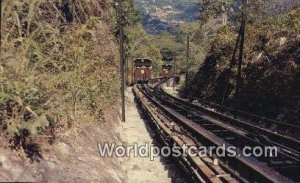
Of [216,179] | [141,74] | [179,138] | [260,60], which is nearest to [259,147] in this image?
[179,138]

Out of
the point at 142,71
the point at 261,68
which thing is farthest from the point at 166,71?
the point at 261,68

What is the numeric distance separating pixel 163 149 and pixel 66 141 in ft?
18.2

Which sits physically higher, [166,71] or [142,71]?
[142,71]

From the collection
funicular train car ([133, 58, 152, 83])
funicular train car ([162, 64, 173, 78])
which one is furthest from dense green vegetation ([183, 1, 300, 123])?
funicular train car ([162, 64, 173, 78])

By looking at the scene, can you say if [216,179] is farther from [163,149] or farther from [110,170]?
[163,149]

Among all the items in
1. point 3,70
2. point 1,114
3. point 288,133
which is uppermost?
point 3,70

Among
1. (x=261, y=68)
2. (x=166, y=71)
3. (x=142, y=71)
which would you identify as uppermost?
(x=261, y=68)

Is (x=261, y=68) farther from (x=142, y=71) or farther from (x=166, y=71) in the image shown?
(x=166, y=71)

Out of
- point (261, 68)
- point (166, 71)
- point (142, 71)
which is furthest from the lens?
point (166, 71)

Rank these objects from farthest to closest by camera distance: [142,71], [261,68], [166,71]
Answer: [166,71], [142,71], [261,68]

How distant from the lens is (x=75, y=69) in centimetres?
1084

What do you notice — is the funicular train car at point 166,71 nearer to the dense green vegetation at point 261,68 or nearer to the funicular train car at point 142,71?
the funicular train car at point 142,71

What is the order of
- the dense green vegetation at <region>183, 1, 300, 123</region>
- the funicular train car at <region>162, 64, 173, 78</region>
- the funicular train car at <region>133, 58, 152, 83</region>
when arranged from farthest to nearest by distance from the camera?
1. the funicular train car at <region>162, 64, 173, 78</region>
2. the funicular train car at <region>133, 58, 152, 83</region>
3. the dense green vegetation at <region>183, 1, 300, 123</region>

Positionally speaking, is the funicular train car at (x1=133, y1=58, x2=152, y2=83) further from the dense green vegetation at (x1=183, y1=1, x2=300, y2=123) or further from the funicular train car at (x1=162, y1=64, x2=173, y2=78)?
the dense green vegetation at (x1=183, y1=1, x2=300, y2=123)
